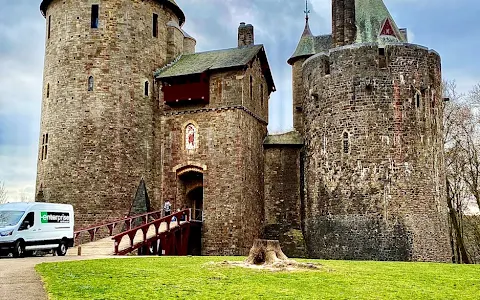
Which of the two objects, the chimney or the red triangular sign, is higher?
the chimney

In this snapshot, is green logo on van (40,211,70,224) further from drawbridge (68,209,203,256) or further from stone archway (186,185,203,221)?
stone archway (186,185,203,221)

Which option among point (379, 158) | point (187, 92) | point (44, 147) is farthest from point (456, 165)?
point (44, 147)

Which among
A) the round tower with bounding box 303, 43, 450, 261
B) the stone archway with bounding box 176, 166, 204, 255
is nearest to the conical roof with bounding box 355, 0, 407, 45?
the round tower with bounding box 303, 43, 450, 261

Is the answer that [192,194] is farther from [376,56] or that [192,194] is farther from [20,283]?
[20,283]

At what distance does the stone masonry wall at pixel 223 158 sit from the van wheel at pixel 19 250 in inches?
486

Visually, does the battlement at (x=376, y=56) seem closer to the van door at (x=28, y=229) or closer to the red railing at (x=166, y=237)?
the red railing at (x=166, y=237)

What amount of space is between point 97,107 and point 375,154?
15.9 m

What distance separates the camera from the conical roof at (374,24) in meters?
34.4

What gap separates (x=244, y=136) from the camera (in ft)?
112

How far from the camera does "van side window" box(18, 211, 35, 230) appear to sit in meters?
22.3

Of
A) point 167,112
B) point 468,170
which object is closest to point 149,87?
point 167,112

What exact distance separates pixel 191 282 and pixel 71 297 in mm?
3385

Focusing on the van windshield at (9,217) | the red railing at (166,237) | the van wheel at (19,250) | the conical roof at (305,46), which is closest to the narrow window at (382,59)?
the conical roof at (305,46)

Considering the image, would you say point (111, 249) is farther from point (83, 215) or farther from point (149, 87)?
point (149, 87)
